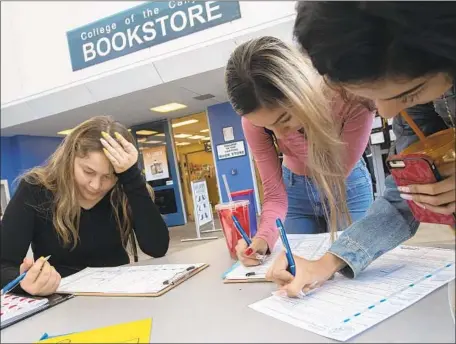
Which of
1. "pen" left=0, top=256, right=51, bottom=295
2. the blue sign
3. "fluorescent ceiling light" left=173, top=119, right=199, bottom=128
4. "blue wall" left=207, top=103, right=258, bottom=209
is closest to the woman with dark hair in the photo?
the blue sign

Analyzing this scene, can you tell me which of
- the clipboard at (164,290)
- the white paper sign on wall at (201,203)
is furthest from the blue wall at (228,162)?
the clipboard at (164,290)

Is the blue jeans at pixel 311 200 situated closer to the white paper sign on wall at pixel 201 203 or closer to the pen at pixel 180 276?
the pen at pixel 180 276

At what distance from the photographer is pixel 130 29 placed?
0.70 metres

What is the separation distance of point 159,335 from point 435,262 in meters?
0.38

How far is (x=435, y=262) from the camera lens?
1.77 feet

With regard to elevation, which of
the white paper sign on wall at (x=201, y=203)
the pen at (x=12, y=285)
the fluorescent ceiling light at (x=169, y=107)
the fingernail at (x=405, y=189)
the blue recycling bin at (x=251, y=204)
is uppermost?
the fluorescent ceiling light at (x=169, y=107)

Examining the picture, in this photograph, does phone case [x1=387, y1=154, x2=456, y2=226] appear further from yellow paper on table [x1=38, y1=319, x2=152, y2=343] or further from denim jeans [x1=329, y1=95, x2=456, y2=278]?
yellow paper on table [x1=38, y1=319, x2=152, y2=343]

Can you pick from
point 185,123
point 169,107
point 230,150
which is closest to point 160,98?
point 169,107

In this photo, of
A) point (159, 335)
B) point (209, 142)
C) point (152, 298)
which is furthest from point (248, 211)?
point (209, 142)

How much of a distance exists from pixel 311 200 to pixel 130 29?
0.57 m

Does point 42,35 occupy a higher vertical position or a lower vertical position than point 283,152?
higher

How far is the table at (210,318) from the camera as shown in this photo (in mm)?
364

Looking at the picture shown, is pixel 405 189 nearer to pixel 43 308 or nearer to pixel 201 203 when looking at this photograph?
pixel 43 308

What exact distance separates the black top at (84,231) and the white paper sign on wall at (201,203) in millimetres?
2673
